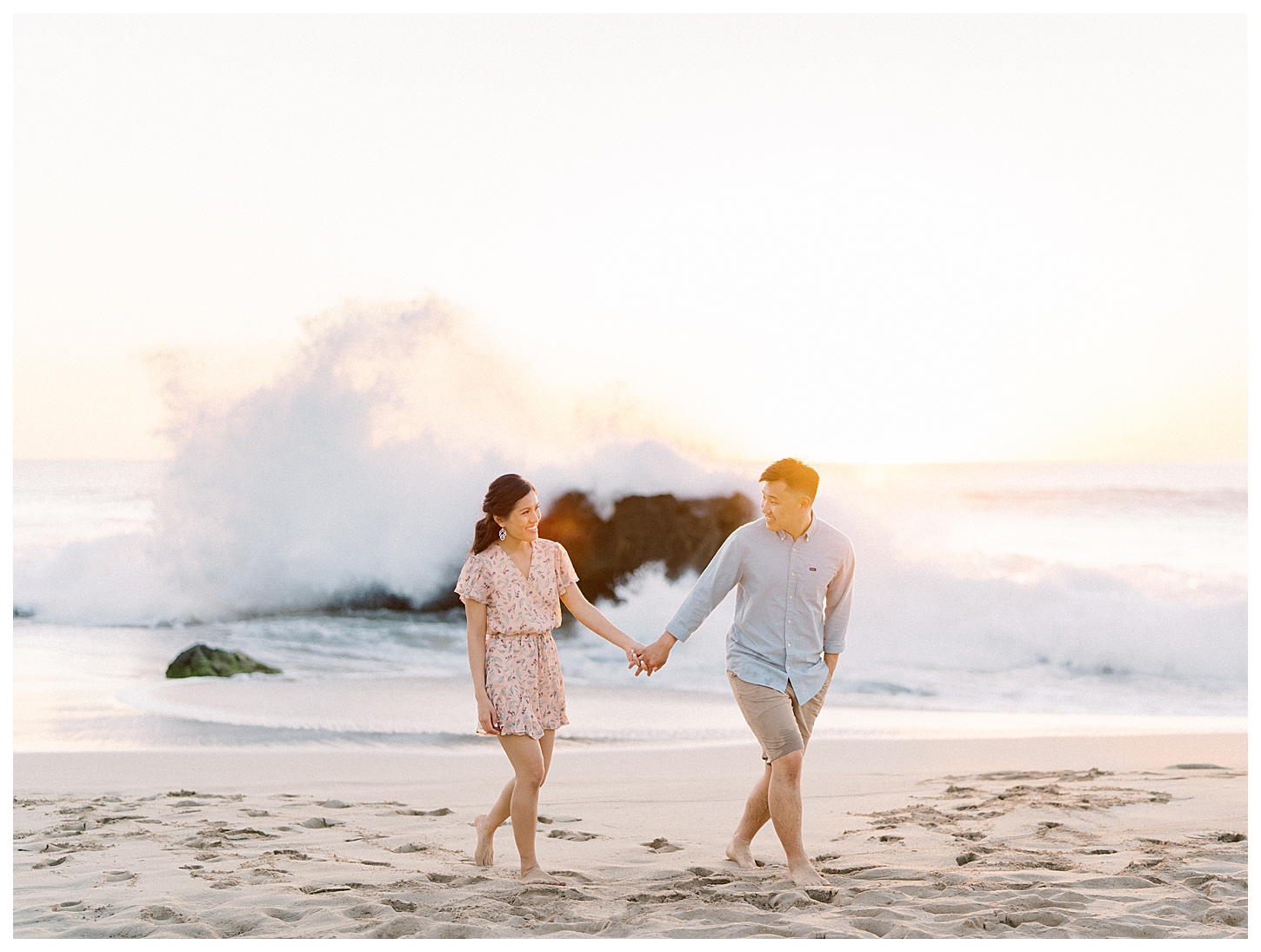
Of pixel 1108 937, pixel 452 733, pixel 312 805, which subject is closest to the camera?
pixel 1108 937

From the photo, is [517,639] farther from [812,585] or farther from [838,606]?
[838,606]

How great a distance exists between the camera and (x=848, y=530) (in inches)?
734

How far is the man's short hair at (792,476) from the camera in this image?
4.51 meters

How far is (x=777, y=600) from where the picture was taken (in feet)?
14.8

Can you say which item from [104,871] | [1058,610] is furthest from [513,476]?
[1058,610]

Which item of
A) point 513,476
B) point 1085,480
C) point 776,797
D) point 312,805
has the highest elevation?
point 1085,480

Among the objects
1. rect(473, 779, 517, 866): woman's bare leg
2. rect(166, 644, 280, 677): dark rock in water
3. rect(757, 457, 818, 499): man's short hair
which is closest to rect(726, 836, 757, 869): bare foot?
rect(473, 779, 517, 866): woman's bare leg

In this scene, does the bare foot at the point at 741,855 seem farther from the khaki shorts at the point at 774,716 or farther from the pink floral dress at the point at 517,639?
the pink floral dress at the point at 517,639

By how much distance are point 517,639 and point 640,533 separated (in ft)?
42.2

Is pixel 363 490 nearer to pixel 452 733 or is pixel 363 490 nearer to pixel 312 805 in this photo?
pixel 452 733

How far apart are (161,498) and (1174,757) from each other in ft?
60.2

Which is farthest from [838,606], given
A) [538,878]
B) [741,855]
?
[538,878]

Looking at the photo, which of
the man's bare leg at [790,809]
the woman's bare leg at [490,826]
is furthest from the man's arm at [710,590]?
the woman's bare leg at [490,826]

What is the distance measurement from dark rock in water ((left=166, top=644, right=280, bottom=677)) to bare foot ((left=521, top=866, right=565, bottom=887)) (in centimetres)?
744
